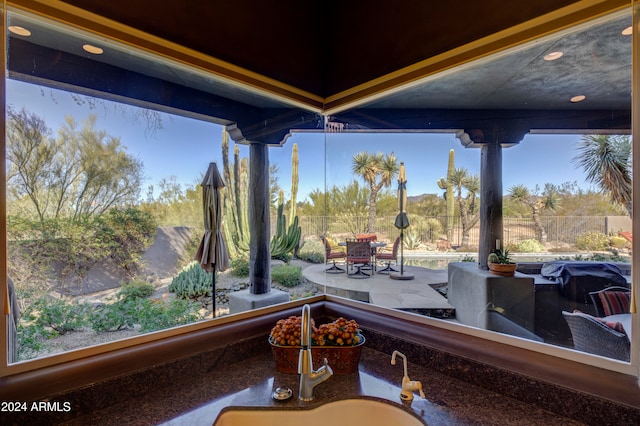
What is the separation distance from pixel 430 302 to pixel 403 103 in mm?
2003

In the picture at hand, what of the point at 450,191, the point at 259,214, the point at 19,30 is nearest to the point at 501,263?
the point at 450,191

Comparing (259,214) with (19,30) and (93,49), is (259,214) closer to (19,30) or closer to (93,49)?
(93,49)

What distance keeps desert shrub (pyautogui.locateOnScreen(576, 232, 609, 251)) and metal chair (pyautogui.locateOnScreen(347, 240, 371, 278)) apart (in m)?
1.89

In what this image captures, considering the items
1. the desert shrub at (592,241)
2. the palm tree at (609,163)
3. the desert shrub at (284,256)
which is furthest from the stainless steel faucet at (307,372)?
the desert shrub at (284,256)

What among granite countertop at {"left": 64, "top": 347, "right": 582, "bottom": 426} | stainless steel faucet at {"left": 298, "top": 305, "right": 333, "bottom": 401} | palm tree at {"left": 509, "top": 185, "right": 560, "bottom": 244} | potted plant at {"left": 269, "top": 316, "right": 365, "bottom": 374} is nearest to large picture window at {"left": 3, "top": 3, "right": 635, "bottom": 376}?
palm tree at {"left": 509, "top": 185, "right": 560, "bottom": 244}

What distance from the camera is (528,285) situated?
7.91ft

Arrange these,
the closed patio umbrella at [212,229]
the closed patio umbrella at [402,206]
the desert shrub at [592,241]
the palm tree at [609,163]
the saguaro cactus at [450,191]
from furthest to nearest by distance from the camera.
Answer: the closed patio umbrella at [402,206]
the saguaro cactus at [450,191]
the closed patio umbrella at [212,229]
the desert shrub at [592,241]
the palm tree at [609,163]

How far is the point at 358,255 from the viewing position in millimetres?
3299

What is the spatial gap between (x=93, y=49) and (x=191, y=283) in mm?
1693

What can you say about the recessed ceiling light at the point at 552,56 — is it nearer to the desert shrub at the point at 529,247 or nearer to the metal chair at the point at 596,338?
the desert shrub at the point at 529,247

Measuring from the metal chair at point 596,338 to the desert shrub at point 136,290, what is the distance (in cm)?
242

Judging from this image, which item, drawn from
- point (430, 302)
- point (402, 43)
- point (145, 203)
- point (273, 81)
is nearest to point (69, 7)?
point (273, 81)

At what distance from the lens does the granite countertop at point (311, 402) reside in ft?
2.98

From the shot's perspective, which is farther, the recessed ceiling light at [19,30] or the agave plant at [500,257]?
the agave plant at [500,257]
